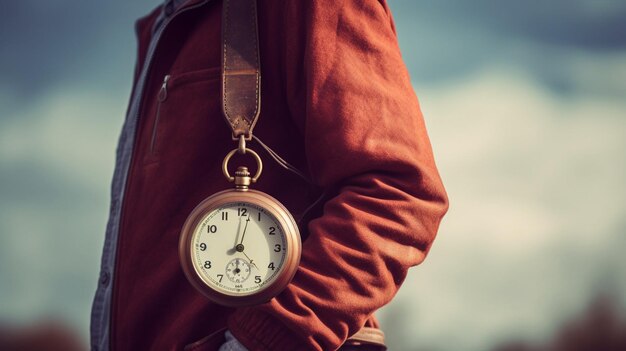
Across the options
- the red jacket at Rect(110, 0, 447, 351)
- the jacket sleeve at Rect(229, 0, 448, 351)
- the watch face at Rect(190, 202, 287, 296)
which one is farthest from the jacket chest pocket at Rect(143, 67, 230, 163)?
the watch face at Rect(190, 202, 287, 296)

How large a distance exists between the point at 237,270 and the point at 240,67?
392 millimetres

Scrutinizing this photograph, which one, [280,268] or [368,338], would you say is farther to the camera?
[368,338]

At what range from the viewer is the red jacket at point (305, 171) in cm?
114

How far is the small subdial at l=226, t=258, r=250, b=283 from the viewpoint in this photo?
3.63ft

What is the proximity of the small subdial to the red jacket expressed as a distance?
68mm

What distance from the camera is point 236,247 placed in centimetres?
111

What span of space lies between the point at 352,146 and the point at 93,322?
0.78 metres

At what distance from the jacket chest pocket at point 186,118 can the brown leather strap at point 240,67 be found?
0.31 feet

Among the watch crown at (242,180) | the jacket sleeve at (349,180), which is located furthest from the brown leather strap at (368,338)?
the watch crown at (242,180)

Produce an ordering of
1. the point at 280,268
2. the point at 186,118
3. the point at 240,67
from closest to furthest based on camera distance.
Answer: the point at 280,268, the point at 240,67, the point at 186,118

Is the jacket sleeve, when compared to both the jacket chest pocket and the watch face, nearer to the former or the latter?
the watch face

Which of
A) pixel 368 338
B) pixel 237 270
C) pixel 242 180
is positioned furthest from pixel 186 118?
pixel 368 338

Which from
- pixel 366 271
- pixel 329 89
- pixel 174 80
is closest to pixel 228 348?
pixel 366 271

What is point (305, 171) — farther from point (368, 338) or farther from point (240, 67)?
point (368, 338)
